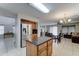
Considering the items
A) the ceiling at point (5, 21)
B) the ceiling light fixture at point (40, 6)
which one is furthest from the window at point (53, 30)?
the ceiling at point (5, 21)

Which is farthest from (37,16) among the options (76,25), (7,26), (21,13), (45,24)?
(76,25)

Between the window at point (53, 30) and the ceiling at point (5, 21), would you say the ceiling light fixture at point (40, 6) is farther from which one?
the ceiling at point (5, 21)

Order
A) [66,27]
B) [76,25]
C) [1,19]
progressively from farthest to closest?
[66,27] < [76,25] < [1,19]

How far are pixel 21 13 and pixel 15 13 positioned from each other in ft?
0.63

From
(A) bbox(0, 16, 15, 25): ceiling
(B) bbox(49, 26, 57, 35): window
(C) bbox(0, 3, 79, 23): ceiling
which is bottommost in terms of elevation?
(B) bbox(49, 26, 57, 35): window

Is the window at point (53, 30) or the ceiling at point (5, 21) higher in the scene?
the ceiling at point (5, 21)

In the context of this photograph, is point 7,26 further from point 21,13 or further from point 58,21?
point 58,21

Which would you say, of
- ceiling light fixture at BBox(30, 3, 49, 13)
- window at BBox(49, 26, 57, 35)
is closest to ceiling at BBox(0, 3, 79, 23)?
ceiling light fixture at BBox(30, 3, 49, 13)

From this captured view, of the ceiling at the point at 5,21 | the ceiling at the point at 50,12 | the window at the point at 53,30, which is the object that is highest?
the ceiling at the point at 50,12

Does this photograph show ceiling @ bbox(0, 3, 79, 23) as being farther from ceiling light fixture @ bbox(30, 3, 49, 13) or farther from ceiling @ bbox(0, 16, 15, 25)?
ceiling @ bbox(0, 16, 15, 25)

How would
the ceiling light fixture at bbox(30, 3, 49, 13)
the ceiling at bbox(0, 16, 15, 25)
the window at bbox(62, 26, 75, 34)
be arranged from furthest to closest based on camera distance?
the window at bbox(62, 26, 75, 34), the ceiling at bbox(0, 16, 15, 25), the ceiling light fixture at bbox(30, 3, 49, 13)

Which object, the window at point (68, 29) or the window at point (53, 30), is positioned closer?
the window at point (68, 29)

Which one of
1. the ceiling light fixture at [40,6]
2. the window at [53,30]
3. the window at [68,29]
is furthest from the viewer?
the window at [53,30]

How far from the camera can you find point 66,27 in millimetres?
2432
